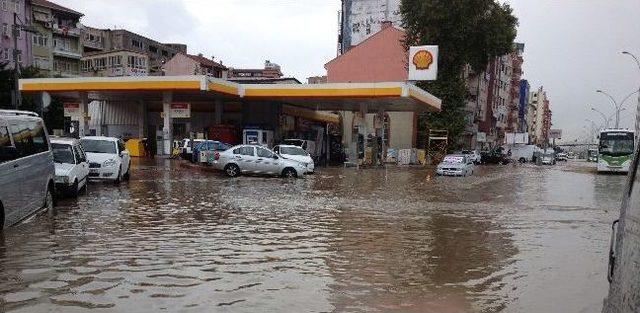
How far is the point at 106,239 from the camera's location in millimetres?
9336

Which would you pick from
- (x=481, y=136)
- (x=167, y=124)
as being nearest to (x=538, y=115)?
(x=481, y=136)

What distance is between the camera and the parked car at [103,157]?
60.3 ft

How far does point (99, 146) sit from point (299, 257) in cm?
1299

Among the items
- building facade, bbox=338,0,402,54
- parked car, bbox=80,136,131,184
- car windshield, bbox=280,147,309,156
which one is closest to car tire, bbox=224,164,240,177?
car windshield, bbox=280,147,309,156

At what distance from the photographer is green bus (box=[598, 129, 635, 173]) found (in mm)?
36875

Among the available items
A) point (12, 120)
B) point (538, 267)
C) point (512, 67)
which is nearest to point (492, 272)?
point (538, 267)

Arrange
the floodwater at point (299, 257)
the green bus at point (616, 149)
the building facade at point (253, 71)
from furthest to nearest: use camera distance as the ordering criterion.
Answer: the building facade at point (253, 71) → the green bus at point (616, 149) → the floodwater at point (299, 257)

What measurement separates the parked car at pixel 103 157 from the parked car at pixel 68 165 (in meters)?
3.13

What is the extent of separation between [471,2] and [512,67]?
59840mm

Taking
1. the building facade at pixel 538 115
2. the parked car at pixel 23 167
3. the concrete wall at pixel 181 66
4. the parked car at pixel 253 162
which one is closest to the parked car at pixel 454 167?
the parked car at pixel 253 162

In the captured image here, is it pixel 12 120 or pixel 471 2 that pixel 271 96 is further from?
pixel 12 120

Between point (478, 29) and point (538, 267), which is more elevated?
point (478, 29)

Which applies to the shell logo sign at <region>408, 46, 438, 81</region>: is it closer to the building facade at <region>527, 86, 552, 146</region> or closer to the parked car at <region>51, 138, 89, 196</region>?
the parked car at <region>51, 138, 89, 196</region>

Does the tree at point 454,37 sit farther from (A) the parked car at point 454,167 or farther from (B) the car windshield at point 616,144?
(A) the parked car at point 454,167
